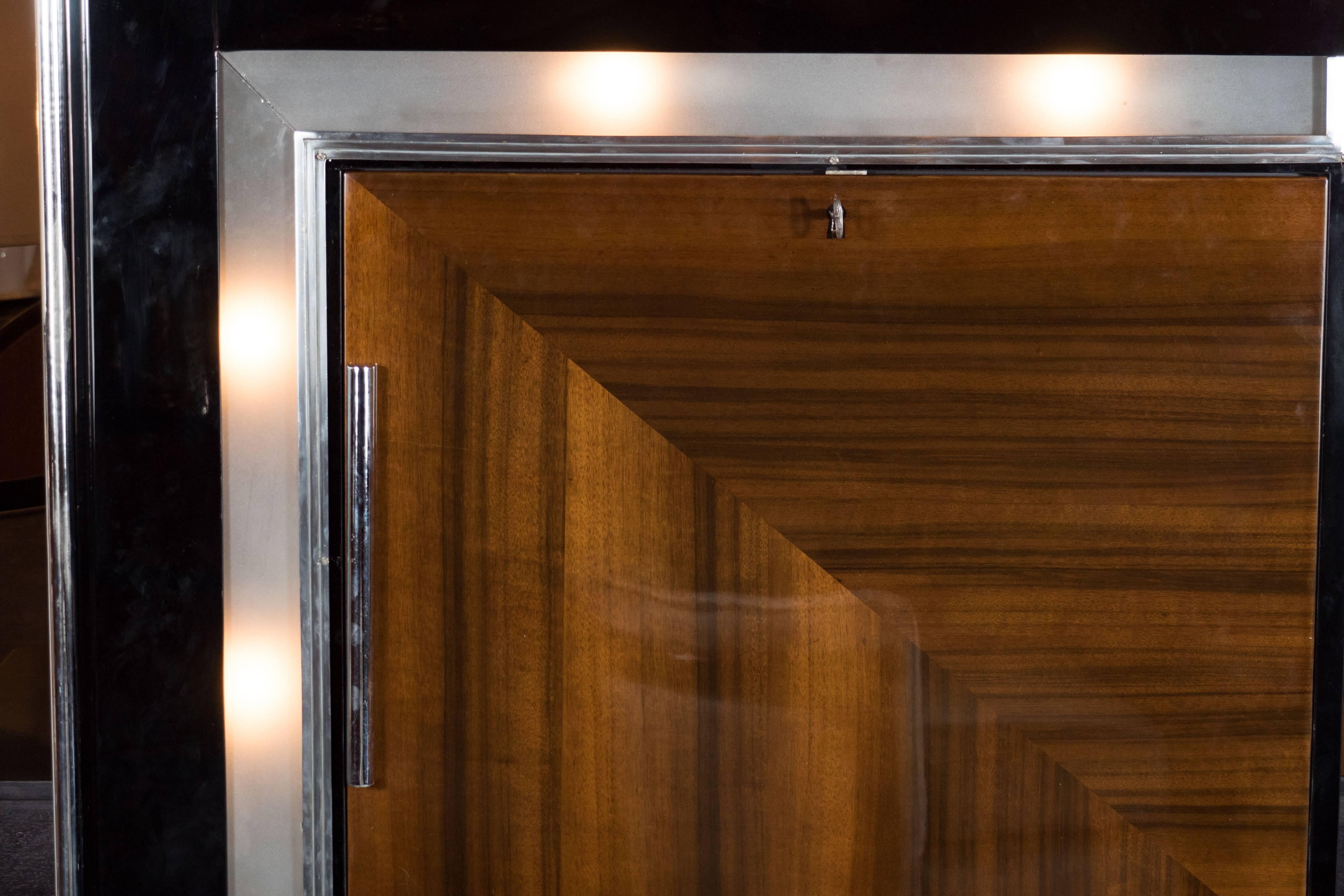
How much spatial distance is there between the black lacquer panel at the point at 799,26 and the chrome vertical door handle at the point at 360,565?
317 millimetres

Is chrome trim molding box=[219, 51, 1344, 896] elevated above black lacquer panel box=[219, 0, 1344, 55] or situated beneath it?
situated beneath

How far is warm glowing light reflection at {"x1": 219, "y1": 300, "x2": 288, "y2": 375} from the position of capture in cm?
77

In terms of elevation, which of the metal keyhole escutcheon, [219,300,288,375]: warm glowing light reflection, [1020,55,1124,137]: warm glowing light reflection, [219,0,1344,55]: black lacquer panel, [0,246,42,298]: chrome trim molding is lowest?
[219,300,288,375]: warm glowing light reflection

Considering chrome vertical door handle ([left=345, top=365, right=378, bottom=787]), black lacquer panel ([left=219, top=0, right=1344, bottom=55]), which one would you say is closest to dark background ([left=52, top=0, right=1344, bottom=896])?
black lacquer panel ([left=219, top=0, right=1344, bottom=55])

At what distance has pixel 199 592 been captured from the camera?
2.53 feet

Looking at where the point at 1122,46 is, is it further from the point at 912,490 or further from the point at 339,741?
the point at 339,741

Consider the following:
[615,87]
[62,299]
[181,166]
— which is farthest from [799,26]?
[62,299]

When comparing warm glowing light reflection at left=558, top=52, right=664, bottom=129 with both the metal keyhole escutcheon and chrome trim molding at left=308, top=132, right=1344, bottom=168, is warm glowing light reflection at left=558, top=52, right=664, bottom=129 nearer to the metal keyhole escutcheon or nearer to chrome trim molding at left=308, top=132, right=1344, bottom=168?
chrome trim molding at left=308, top=132, right=1344, bottom=168

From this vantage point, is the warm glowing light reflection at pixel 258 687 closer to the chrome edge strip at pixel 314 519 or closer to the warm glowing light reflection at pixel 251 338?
the chrome edge strip at pixel 314 519

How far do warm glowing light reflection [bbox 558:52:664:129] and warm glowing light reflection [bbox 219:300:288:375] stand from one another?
34 cm

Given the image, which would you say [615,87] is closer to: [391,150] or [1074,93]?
[391,150]

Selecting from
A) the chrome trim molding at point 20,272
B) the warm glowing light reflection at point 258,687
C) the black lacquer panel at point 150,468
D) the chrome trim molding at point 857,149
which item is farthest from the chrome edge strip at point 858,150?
the warm glowing light reflection at point 258,687

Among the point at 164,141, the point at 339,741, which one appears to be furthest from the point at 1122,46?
the point at 339,741

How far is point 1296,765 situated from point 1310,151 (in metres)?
0.58
